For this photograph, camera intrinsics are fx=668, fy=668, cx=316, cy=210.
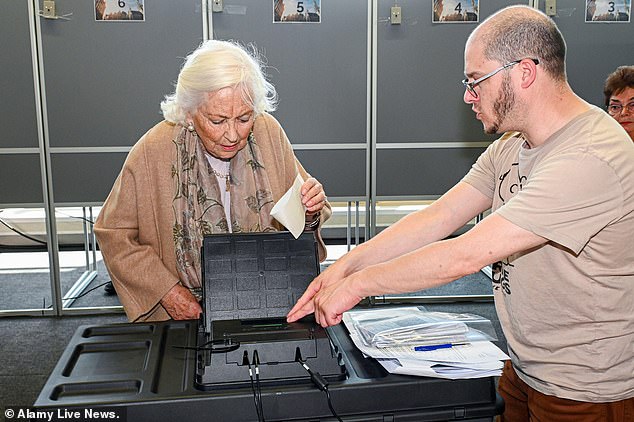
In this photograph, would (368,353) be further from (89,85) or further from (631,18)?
(631,18)

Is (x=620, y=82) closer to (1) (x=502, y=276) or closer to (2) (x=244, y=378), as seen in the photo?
(1) (x=502, y=276)

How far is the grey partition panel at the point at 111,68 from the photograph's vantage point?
3801mm

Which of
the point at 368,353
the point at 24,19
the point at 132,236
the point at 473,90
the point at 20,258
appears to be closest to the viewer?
the point at 368,353

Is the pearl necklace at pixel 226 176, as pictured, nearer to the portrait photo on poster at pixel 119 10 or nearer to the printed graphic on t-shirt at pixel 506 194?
the printed graphic on t-shirt at pixel 506 194

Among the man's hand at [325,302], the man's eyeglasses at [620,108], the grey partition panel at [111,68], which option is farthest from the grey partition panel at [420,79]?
the man's hand at [325,302]

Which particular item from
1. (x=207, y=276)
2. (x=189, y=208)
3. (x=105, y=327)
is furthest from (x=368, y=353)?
(x=189, y=208)

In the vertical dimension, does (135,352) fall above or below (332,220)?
above

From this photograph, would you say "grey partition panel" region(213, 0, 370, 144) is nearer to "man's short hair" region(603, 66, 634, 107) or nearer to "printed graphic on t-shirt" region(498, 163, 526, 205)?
"man's short hair" region(603, 66, 634, 107)

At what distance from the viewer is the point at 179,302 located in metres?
1.85

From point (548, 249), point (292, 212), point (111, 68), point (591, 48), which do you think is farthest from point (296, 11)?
point (548, 249)

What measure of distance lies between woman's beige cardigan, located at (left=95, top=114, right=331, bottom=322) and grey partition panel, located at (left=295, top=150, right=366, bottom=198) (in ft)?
6.68

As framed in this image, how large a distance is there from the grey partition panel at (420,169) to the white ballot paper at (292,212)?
2.44 metres

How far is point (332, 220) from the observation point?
5.21m

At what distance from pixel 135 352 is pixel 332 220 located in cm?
401
